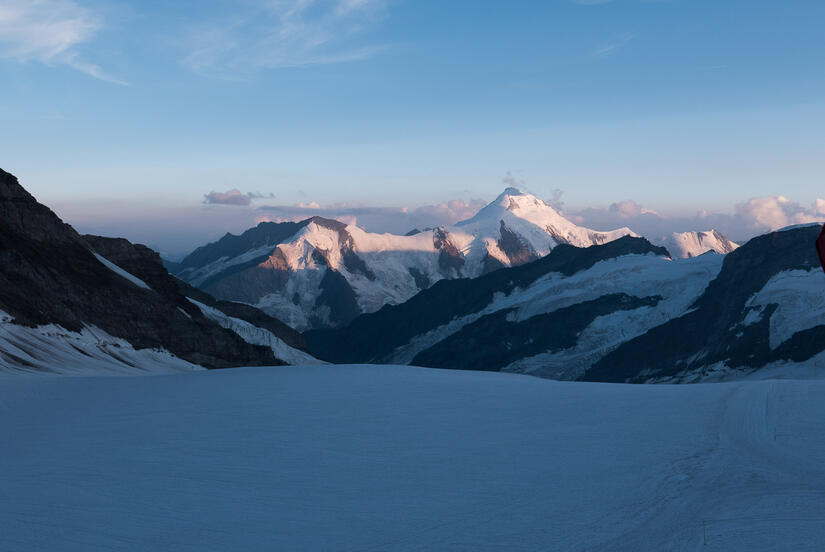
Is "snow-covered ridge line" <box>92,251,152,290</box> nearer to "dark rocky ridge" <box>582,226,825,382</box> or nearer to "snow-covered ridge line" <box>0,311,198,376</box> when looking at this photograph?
"snow-covered ridge line" <box>0,311,198,376</box>

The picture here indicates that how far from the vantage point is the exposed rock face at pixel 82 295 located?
223 ft

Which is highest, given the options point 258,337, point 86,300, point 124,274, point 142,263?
point 142,263

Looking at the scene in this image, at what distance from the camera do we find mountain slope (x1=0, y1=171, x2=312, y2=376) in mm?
63312

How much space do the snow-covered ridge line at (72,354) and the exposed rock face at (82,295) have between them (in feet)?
5.76

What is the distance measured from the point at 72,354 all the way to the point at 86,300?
21.3 metres

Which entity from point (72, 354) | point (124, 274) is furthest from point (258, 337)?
point (72, 354)

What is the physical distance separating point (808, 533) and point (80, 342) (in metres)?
65.2

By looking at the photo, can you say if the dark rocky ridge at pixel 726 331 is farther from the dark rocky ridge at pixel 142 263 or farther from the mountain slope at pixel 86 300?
the dark rocky ridge at pixel 142 263

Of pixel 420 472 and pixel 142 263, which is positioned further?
pixel 142 263

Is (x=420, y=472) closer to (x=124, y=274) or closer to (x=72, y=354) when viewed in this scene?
(x=72, y=354)

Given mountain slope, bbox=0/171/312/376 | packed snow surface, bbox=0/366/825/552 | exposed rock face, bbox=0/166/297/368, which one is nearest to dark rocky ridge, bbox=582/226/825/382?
mountain slope, bbox=0/171/312/376

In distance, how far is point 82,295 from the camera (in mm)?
76750

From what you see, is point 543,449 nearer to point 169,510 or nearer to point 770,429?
point 770,429

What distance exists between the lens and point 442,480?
45.1 feet
